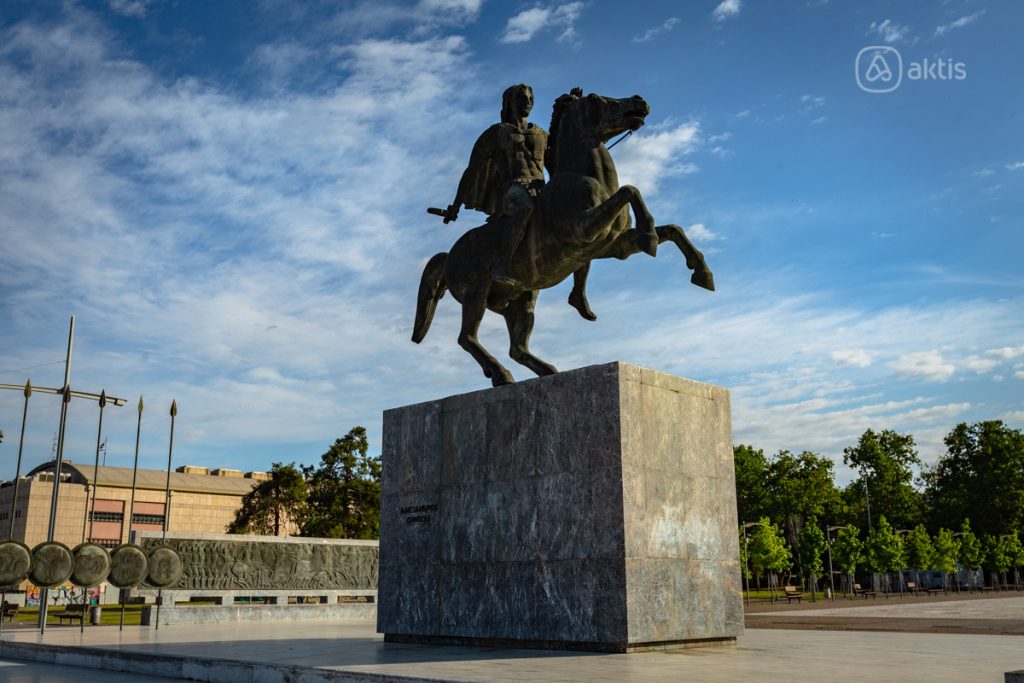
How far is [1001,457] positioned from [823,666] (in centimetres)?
7678

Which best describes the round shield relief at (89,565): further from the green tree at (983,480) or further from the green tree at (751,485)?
the green tree at (983,480)

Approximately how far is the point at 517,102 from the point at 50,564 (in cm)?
1414

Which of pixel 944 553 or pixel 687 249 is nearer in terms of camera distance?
pixel 687 249

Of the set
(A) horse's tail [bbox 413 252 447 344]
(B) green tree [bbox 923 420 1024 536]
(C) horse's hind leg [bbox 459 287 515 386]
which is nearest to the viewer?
(C) horse's hind leg [bbox 459 287 515 386]

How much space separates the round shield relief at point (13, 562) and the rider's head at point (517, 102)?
45.0ft

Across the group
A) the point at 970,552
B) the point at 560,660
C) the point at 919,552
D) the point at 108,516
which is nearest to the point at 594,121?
the point at 560,660

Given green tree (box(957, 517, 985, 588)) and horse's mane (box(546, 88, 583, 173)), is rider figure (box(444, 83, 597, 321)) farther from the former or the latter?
green tree (box(957, 517, 985, 588))

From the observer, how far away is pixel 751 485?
7575cm

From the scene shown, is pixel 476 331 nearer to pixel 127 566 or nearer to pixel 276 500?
pixel 127 566

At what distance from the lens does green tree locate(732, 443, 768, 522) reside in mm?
75125

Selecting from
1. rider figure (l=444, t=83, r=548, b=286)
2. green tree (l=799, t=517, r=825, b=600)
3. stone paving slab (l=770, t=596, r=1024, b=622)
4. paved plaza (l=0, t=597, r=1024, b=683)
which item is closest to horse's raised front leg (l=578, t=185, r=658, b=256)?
rider figure (l=444, t=83, r=548, b=286)

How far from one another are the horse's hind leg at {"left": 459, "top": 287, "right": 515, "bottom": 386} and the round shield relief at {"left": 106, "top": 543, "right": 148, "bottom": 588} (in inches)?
473

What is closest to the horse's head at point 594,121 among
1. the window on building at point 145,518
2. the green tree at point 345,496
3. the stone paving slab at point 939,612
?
the stone paving slab at point 939,612

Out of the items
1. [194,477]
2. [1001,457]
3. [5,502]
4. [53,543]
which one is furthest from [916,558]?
[5,502]
